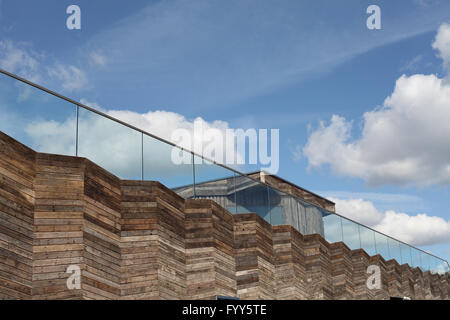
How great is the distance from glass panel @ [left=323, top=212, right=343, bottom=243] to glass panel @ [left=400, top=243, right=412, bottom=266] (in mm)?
8713

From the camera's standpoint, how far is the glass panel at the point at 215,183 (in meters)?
17.5

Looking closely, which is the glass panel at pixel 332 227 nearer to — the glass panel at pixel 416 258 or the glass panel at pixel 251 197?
the glass panel at pixel 251 197

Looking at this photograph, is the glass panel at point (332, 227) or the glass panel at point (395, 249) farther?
the glass panel at point (395, 249)

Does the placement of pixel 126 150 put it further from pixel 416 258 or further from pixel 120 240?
pixel 416 258

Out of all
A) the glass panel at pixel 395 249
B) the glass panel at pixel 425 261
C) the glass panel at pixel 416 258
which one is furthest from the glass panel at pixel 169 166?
the glass panel at pixel 425 261

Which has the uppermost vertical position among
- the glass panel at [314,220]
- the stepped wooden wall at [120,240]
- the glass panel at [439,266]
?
the glass panel at [314,220]

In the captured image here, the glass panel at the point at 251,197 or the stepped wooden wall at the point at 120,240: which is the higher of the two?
the glass panel at the point at 251,197

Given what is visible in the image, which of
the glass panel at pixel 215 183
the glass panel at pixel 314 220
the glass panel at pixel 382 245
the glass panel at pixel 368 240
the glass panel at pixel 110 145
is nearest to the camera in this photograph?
the glass panel at pixel 110 145

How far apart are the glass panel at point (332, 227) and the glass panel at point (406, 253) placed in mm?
8713

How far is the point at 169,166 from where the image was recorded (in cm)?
1609

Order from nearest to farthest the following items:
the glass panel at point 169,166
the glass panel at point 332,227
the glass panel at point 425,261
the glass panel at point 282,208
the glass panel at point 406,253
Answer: the glass panel at point 169,166 → the glass panel at point 282,208 → the glass panel at point 332,227 → the glass panel at point 406,253 → the glass panel at point 425,261
